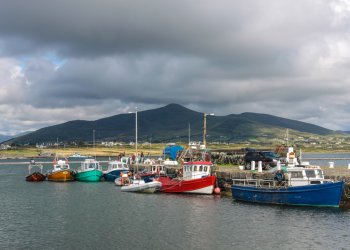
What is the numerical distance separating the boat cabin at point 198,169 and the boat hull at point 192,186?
1188 mm

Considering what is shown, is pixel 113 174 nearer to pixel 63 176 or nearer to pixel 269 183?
pixel 63 176

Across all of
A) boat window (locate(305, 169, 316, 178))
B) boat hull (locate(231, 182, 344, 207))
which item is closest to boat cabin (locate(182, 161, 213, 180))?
boat hull (locate(231, 182, 344, 207))

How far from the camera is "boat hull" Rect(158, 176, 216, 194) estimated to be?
57.6 m

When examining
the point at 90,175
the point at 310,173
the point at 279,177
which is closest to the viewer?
the point at 310,173

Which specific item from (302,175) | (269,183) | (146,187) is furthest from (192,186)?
(302,175)

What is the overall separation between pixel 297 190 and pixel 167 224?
580 inches

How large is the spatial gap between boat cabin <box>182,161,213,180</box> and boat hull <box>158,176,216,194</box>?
1188 millimetres

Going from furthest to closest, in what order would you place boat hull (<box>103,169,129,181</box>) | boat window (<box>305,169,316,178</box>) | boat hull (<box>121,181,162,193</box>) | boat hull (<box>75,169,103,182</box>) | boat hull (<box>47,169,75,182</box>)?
1. boat hull (<box>47,169,75,182</box>)
2. boat hull (<box>103,169,129,181</box>)
3. boat hull (<box>75,169,103,182</box>)
4. boat hull (<box>121,181,162,193</box>)
5. boat window (<box>305,169,316,178</box>)

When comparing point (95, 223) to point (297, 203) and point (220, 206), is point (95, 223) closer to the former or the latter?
point (220, 206)

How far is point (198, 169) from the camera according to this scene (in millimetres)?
59406

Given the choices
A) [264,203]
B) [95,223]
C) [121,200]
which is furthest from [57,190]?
[264,203]

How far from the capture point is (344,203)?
151ft

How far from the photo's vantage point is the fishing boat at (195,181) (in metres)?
57.7

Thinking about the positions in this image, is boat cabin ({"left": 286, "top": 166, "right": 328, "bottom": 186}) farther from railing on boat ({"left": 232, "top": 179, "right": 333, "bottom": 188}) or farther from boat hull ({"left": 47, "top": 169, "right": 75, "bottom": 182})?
boat hull ({"left": 47, "top": 169, "right": 75, "bottom": 182})
